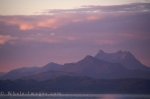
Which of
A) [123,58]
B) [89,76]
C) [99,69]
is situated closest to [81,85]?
[89,76]

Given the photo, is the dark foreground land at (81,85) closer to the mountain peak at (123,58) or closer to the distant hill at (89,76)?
the distant hill at (89,76)

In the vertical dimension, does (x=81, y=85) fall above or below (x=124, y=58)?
below

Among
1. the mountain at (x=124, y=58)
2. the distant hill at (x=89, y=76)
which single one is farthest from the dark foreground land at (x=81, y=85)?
the mountain at (x=124, y=58)

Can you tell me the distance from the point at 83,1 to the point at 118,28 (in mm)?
545

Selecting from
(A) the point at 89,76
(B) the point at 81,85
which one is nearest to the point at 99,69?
(A) the point at 89,76

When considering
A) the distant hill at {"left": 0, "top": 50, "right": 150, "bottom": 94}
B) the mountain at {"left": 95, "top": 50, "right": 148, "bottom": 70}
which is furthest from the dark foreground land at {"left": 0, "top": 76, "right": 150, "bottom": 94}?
the mountain at {"left": 95, "top": 50, "right": 148, "bottom": 70}

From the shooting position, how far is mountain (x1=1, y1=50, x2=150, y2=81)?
15.9ft

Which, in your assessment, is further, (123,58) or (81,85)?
(81,85)

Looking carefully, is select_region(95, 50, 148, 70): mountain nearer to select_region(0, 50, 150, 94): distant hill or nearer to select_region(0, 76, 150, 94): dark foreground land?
select_region(0, 50, 150, 94): distant hill

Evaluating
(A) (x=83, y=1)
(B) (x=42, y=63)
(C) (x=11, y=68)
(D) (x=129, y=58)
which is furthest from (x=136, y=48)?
(C) (x=11, y=68)

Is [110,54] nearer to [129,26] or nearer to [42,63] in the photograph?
[129,26]

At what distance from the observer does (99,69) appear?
4.94m

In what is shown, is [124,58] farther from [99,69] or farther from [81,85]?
[81,85]

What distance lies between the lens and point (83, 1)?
4918 mm
